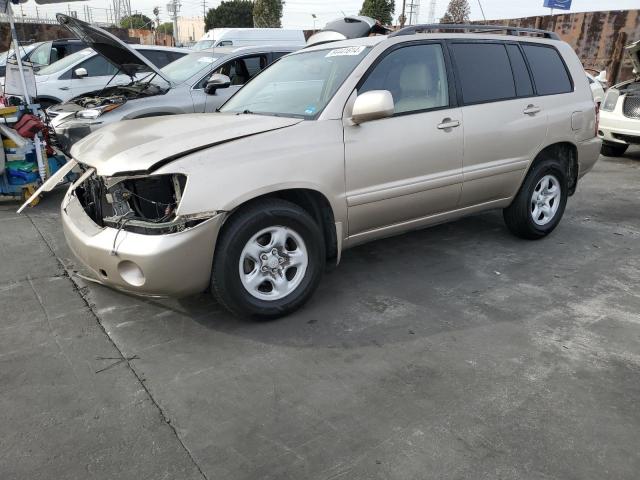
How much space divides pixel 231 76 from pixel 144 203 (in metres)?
5.21

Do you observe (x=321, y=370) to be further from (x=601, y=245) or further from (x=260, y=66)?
(x=260, y=66)

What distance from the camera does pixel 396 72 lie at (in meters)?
3.74

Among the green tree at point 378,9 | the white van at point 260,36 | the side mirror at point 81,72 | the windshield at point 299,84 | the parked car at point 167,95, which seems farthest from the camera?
the green tree at point 378,9

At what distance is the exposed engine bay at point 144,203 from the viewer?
2879mm

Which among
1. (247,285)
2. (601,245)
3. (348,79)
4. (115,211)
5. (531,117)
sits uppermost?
(348,79)

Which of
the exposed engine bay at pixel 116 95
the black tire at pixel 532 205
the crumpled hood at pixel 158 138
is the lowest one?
the black tire at pixel 532 205

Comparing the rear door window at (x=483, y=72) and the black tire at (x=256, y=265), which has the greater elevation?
the rear door window at (x=483, y=72)

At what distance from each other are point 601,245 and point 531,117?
1.44 metres

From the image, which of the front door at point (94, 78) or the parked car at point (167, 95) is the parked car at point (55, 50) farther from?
the parked car at point (167, 95)

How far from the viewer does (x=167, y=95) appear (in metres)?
6.98

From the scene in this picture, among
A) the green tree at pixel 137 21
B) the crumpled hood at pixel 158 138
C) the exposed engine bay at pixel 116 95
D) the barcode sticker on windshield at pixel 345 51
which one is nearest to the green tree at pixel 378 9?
the exposed engine bay at pixel 116 95

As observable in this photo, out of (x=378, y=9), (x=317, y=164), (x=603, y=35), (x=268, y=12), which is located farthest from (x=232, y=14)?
(x=317, y=164)

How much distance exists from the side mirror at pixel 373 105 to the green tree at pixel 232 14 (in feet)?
225

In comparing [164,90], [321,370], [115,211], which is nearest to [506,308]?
[321,370]
